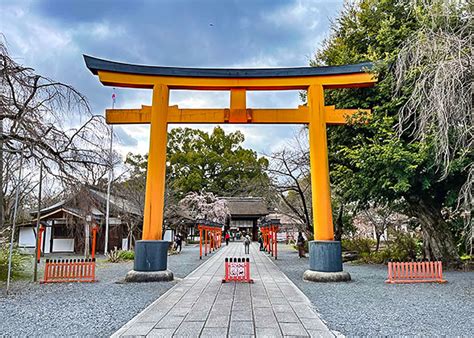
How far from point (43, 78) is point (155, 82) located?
286 centimetres

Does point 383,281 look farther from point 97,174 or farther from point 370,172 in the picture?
point 97,174

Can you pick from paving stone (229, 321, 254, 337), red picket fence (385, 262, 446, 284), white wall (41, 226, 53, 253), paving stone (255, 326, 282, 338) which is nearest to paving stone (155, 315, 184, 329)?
paving stone (229, 321, 254, 337)

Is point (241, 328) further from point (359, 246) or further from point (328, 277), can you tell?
point (359, 246)

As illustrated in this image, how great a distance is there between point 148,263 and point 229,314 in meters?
3.79

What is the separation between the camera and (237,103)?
29.2ft

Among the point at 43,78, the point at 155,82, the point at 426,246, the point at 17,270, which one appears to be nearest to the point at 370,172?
the point at 426,246

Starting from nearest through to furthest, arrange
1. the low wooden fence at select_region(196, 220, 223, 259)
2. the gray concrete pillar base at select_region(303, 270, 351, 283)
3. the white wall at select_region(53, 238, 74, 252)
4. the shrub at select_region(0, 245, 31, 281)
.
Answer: the gray concrete pillar base at select_region(303, 270, 351, 283) → the shrub at select_region(0, 245, 31, 281) → the low wooden fence at select_region(196, 220, 223, 259) → the white wall at select_region(53, 238, 74, 252)

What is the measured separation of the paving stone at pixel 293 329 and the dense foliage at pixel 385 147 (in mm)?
5320

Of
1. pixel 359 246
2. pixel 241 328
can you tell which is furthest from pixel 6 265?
pixel 359 246

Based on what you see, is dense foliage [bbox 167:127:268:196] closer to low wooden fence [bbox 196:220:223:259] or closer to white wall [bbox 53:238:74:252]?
low wooden fence [bbox 196:220:223:259]

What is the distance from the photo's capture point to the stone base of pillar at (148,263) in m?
8.10

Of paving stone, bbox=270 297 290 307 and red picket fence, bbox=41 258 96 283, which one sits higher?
red picket fence, bbox=41 258 96 283

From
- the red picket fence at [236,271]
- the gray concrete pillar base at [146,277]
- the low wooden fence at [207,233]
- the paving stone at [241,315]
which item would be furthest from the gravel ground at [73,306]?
the low wooden fence at [207,233]

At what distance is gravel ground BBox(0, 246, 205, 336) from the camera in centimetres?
445
